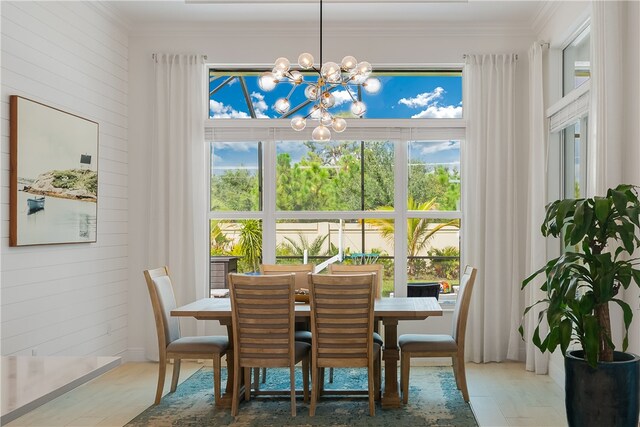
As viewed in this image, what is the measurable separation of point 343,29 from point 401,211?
188cm

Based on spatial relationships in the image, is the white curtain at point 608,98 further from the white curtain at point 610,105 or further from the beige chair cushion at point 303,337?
the beige chair cushion at point 303,337

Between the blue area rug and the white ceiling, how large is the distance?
3.29 metres

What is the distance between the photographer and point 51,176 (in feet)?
15.2

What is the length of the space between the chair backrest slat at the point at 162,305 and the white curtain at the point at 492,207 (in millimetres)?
2874

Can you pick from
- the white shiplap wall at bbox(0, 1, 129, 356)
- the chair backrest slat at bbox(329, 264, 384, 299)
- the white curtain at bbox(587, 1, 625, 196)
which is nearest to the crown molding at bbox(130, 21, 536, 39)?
the white shiplap wall at bbox(0, 1, 129, 356)

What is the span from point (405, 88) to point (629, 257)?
311 cm

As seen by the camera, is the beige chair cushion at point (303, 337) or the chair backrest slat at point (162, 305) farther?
the beige chair cushion at point (303, 337)

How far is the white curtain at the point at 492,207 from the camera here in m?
6.00

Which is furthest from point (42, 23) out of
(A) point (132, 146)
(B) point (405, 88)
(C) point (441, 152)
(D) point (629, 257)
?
(D) point (629, 257)

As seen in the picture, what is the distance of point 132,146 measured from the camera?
6207 millimetres

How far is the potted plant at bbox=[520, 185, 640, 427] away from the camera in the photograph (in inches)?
134


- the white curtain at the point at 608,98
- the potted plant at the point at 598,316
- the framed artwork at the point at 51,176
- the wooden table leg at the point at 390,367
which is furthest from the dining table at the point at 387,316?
the white curtain at the point at 608,98

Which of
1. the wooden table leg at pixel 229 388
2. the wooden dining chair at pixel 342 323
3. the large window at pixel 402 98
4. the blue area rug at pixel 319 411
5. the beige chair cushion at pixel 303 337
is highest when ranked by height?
the large window at pixel 402 98

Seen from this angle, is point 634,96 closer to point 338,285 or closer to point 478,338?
point 338,285
